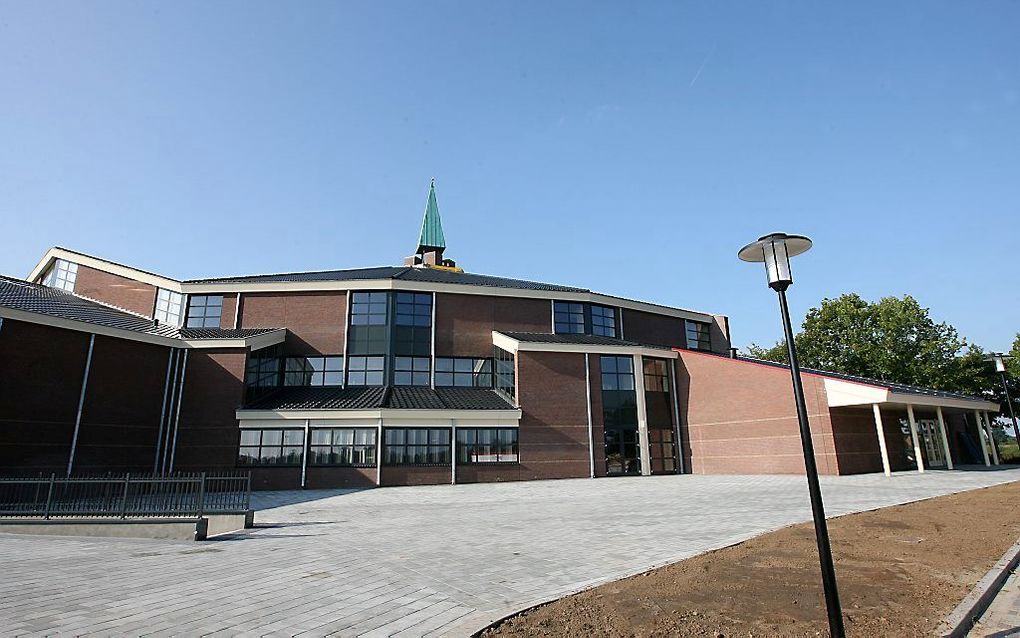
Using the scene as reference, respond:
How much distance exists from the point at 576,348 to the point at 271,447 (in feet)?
52.3

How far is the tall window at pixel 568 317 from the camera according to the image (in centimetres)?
3406

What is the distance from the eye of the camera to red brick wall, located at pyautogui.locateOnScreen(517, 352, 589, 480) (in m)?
28.1

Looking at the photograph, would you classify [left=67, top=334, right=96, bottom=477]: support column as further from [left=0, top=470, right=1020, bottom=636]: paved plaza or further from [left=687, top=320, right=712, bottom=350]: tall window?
[left=687, top=320, right=712, bottom=350]: tall window

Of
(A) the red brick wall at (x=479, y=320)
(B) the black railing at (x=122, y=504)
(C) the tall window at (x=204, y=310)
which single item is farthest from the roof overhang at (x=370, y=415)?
(B) the black railing at (x=122, y=504)

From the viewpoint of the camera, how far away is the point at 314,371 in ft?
100

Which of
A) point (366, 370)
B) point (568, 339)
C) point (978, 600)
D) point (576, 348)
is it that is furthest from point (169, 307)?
point (978, 600)

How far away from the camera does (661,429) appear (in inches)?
1216

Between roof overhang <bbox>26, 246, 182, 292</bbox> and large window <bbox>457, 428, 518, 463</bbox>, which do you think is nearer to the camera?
large window <bbox>457, 428, 518, 463</bbox>

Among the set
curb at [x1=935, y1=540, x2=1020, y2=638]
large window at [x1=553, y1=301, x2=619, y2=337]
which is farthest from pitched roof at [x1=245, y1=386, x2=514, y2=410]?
curb at [x1=935, y1=540, x2=1020, y2=638]

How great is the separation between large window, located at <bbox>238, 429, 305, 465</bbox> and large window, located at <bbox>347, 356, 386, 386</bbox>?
191 inches

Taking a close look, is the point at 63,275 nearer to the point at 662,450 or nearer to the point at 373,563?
the point at 373,563

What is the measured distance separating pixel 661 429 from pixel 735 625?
26.4m

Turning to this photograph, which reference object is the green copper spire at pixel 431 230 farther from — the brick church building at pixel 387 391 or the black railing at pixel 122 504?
the black railing at pixel 122 504

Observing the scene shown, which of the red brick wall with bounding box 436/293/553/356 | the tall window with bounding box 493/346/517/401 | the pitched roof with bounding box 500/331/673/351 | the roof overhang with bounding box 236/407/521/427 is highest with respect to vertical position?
the red brick wall with bounding box 436/293/553/356
